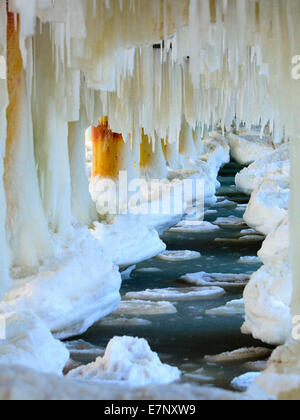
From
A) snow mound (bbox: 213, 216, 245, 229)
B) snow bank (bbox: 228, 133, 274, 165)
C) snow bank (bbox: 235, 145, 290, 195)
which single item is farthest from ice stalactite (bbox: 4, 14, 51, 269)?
snow bank (bbox: 228, 133, 274, 165)

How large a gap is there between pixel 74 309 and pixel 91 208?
4.43 m

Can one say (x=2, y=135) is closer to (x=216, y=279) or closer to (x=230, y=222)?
(x=216, y=279)

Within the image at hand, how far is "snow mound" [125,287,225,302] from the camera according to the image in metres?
8.78

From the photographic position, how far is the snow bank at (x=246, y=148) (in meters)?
21.1

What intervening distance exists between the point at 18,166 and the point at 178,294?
2.84m

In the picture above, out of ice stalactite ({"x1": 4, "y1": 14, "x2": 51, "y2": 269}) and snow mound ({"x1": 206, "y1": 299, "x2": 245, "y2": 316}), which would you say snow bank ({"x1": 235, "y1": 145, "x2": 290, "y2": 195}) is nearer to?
snow mound ({"x1": 206, "y1": 299, "x2": 245, "y2": 316})

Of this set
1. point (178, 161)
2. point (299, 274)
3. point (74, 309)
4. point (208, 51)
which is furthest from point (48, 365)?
point (178, 161)

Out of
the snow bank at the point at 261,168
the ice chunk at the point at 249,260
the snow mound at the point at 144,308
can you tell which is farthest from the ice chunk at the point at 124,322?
the snow bank at the point at 261,168

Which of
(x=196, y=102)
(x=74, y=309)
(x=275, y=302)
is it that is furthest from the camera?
(x=196, y=102)

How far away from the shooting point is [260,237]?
45.6ft

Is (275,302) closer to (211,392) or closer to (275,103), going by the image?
(275,103)

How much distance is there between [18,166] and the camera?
739 centimetres

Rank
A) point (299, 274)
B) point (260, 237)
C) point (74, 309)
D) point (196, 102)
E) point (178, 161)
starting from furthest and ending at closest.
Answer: point (178, 161) < point (260, 237) < point (196, 102) < point (74, 309) < point (299, 274)

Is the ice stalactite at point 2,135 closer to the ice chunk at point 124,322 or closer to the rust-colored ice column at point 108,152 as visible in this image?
the ice chunk at point 124,322
